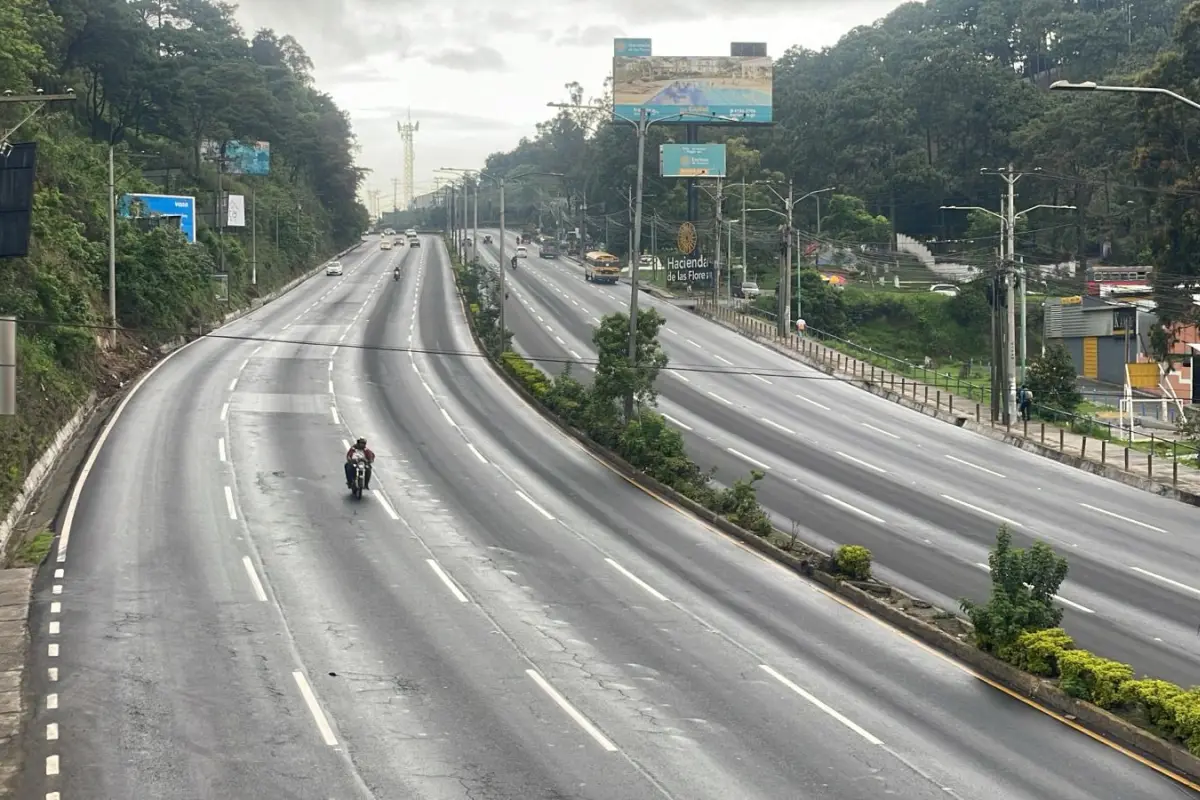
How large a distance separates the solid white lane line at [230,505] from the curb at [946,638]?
10.6 meters

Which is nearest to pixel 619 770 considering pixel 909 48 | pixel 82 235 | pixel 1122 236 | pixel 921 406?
pixel 921 406

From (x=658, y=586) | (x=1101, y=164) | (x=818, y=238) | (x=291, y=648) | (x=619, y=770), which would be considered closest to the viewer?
(x=619, y=770)

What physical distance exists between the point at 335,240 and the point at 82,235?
105690mm

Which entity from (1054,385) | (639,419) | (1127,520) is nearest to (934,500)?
(1127,520)

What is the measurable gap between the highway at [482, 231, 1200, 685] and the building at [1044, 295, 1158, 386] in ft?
77.8

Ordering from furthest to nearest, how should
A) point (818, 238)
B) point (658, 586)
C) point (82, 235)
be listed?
point (818, 238) → point (82, 235) → point (658, 586)

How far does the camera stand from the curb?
1693 cm

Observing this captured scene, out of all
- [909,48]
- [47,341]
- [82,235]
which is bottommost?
[47,341]

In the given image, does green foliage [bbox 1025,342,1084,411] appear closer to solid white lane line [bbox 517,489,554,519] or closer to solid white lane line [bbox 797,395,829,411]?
solid white lane line [bbox 797,395,829,411]

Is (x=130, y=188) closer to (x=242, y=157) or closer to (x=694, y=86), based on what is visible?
(x=242, y=157)

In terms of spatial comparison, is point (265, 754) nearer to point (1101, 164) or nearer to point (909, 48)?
point (1101, 164)

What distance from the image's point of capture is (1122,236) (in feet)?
359

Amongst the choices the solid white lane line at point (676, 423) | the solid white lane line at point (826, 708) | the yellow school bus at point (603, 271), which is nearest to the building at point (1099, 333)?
the yellow school bus at point (603, 271)

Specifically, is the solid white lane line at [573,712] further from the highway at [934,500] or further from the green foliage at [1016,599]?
the highway at [934,500]
